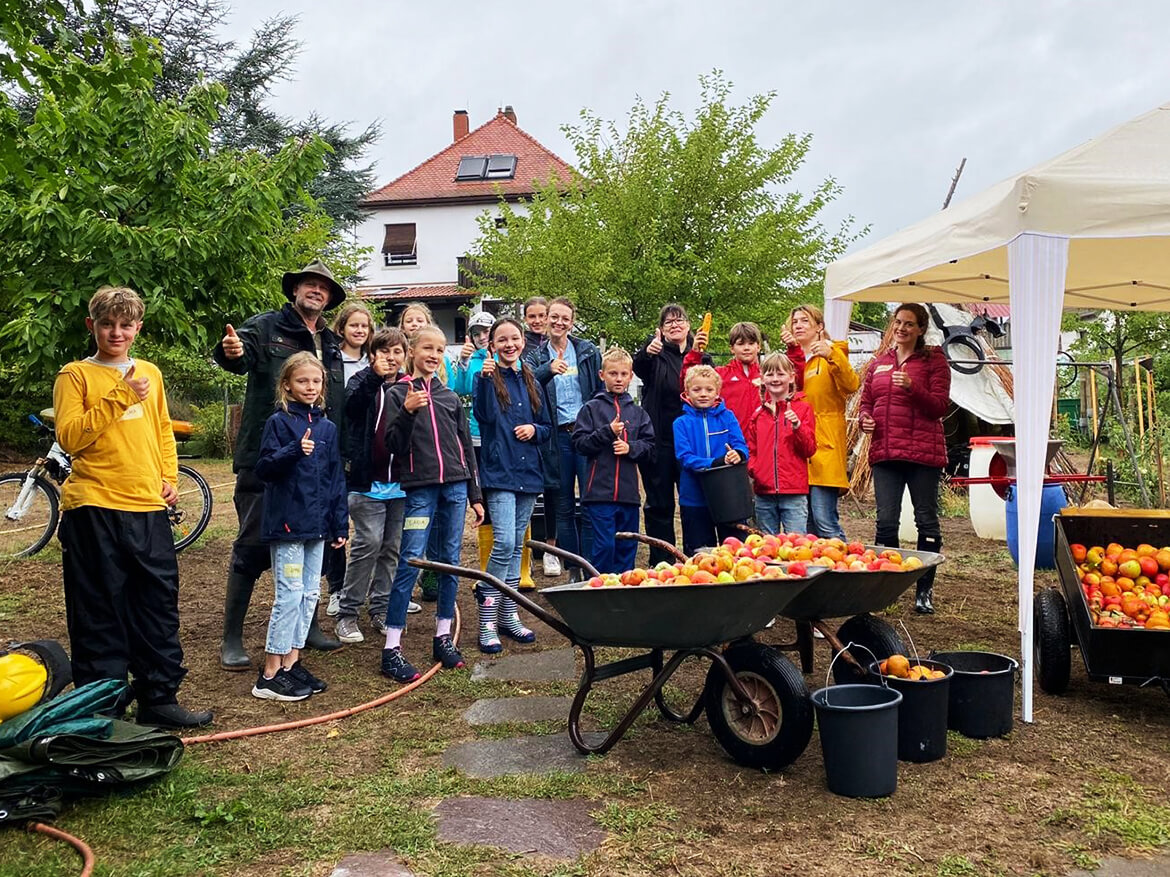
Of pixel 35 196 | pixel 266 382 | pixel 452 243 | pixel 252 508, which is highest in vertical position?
pixel 452 243

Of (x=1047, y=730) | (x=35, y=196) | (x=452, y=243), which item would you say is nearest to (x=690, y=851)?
(x=1047, y=730)

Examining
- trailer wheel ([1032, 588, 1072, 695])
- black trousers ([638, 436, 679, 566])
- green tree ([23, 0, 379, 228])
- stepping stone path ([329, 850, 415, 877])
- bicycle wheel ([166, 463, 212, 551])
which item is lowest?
stepping stone path ([329, 850, 415, 877])

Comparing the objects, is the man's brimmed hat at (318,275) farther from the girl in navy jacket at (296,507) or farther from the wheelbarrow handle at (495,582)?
the wheelbarrow handle at (495,582)

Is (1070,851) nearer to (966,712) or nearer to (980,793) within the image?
(980,793)

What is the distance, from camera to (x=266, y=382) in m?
4.77

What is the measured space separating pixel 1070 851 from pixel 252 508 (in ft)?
12.0

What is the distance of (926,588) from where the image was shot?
19.4 ft

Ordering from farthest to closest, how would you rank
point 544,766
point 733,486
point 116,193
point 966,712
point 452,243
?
point 452,243 → point 116,193 → point 733,486 → point 966,712 → point 544,766

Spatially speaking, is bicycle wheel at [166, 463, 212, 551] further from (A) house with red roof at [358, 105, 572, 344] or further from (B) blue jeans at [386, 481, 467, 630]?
(A) house with red roof at [358, 105, 572, 344]

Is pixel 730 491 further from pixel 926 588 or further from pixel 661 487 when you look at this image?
pixel 926 588

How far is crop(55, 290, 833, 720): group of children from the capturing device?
3781 mm

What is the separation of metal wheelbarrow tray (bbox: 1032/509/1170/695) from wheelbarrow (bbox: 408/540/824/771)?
1331 mm

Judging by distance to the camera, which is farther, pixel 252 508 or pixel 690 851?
pixel 252 508

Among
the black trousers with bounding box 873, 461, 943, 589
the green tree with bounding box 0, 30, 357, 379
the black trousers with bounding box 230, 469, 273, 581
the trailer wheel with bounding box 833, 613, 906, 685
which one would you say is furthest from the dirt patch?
the green tree with bounding box 0, 30, 357, 379
